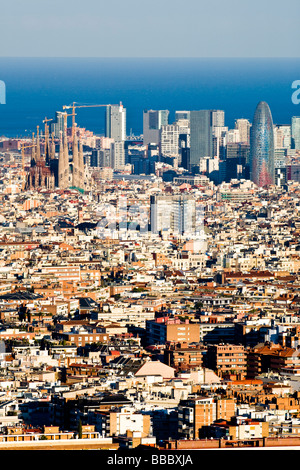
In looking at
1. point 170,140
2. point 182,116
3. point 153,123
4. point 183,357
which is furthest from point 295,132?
point 183,357

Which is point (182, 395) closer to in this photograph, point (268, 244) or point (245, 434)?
point (245, 434)

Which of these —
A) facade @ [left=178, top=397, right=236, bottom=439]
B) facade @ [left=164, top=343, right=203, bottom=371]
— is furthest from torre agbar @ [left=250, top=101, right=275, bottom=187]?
facade @ [left=178, top=397, right=236, bottom=439]

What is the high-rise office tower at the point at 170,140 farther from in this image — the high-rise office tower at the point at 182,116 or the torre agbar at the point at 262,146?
the torre agbar at the point at 262,146

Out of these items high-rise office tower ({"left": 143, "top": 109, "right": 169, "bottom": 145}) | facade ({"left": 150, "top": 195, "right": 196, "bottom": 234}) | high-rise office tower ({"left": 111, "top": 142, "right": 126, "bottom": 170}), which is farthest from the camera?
high-rise office tower ({"left": 143, "top": 109, "right": 169, "bottom": 145})

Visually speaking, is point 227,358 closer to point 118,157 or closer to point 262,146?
point 262,146

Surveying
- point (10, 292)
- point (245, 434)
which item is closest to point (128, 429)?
point (245, 434)

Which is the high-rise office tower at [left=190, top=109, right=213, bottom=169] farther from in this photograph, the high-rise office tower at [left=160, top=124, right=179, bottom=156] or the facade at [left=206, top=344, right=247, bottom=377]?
the facade at [left=206, top=344, right=247, bottom=377]

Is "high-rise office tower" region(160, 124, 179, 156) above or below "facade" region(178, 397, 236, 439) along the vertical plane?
above
